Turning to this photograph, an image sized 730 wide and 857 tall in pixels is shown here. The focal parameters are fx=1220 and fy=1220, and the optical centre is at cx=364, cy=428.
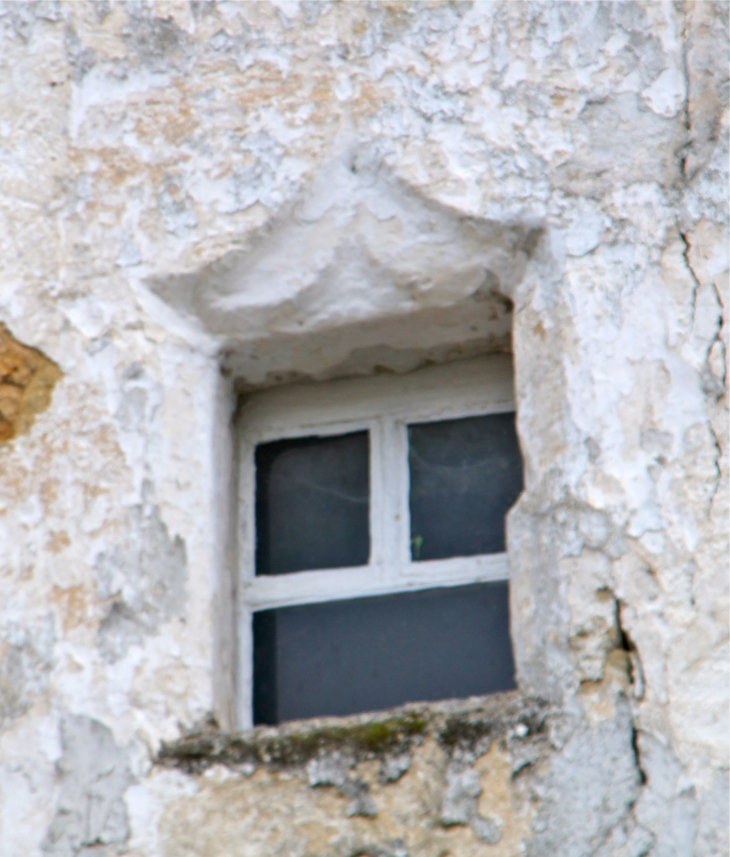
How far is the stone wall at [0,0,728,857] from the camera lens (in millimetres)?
1897

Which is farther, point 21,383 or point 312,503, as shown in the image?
point 312,503

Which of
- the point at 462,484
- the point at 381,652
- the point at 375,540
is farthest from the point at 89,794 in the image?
the point at 462,484

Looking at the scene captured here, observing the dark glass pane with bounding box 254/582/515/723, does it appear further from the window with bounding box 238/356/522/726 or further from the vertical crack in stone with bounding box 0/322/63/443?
the vertical crack in stone with bounding box 0/322/63/443

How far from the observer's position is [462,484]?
233cm

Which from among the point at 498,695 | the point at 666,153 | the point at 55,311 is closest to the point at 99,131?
the point at 55,311

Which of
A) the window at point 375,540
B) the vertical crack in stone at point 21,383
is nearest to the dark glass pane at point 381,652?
the window at point 375,540

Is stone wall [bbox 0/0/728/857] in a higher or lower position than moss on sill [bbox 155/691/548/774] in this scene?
higher

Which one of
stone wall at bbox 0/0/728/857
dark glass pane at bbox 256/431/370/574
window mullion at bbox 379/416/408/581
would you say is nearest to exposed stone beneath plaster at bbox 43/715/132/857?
stone wall at bbox 0/0/728/857

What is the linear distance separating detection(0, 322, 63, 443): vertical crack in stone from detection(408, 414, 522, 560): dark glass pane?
27.5 inches

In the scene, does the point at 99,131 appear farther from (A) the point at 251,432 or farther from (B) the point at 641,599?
(B) the point at 641,599

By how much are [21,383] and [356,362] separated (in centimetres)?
64

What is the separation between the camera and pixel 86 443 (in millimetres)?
2184

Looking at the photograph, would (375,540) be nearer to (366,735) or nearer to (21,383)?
(366,735)

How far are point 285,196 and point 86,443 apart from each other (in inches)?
22.5
